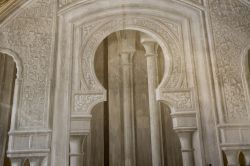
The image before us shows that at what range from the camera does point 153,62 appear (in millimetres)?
6223

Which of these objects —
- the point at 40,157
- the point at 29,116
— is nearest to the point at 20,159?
the point at 40,157

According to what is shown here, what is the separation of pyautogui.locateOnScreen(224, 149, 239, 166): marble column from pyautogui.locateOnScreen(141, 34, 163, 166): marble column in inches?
85.3

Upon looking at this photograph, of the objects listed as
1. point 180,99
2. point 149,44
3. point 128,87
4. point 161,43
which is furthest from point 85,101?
point 149,44

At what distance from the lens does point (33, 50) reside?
432 centimetres

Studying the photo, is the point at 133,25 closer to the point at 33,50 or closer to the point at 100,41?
the point at 100,41

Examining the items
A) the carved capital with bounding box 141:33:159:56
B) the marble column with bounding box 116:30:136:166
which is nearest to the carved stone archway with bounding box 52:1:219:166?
the carved capital with bounding box 141:33:159:56

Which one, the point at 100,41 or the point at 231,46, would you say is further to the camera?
the point at 100,41

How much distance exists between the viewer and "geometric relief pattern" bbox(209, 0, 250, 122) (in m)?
3.97

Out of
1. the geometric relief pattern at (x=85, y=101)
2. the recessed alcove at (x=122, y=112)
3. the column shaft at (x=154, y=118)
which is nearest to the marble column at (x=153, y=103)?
the column shaft at (x=154, y=118)

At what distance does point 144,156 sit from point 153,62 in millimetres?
2190

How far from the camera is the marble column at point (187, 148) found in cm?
383

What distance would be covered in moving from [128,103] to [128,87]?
41 centimetres

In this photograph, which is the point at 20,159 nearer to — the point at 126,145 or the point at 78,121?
the point at 78,121

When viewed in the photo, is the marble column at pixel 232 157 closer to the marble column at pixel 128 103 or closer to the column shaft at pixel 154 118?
the column shaft at pixel 154 118
